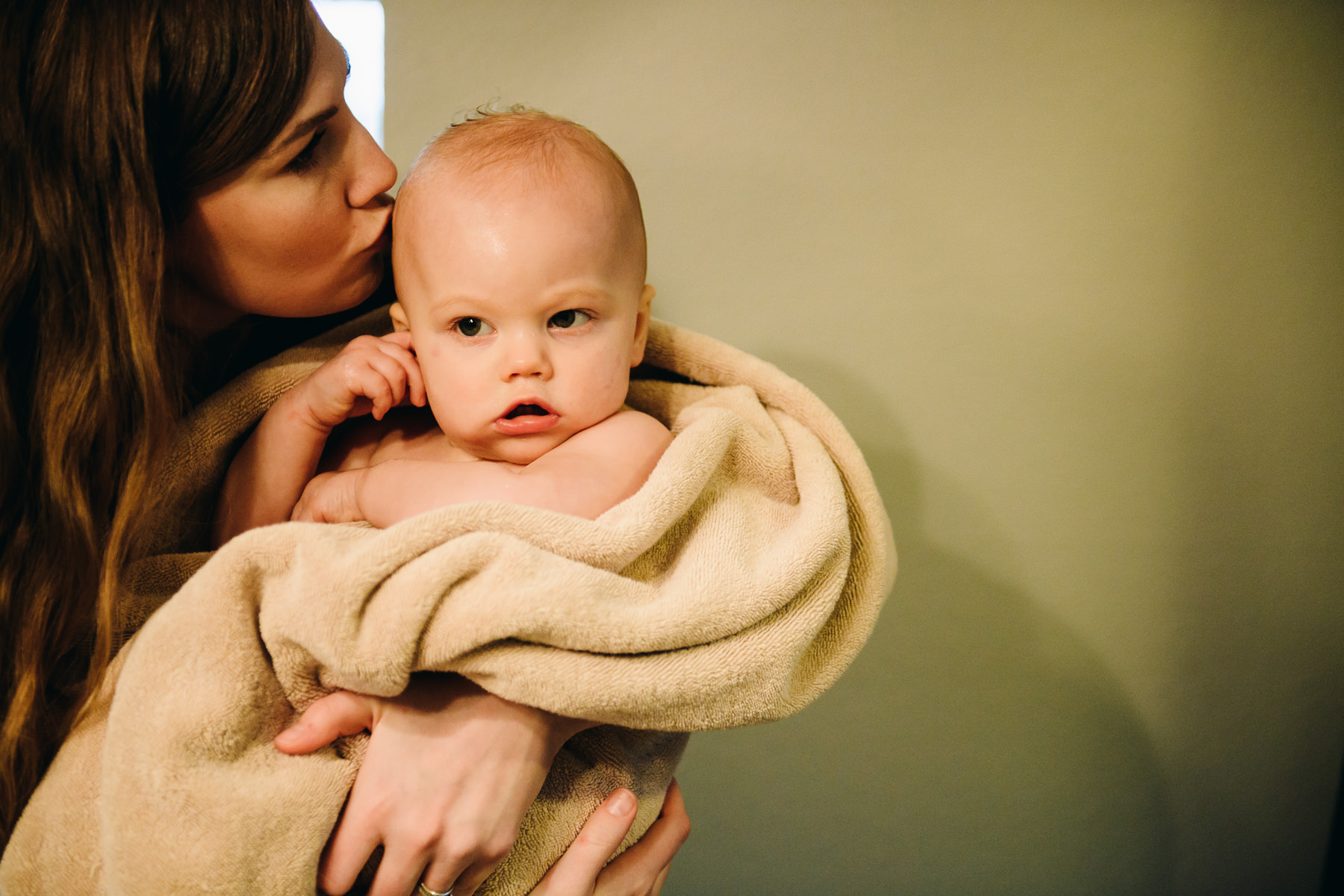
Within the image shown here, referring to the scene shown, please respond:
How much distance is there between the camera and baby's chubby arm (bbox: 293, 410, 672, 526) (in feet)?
2.04

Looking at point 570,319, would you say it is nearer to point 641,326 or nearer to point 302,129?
point 641,326

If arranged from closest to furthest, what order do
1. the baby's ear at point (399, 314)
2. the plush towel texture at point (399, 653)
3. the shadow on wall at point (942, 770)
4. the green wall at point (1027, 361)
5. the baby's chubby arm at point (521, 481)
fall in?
the plush towel texture at point (399, 653) → the baby's chubby arm at point (521, 481) → the baby's ear at point (399, 314) → the green wall at point (1027, 361) → the shadow on wall at point (942, 770)

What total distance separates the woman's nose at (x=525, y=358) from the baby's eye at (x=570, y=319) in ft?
0.10

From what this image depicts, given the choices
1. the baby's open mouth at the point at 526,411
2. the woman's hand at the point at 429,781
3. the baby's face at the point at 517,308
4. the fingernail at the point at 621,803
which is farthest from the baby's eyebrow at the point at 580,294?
the fingernail at the point at 621,803

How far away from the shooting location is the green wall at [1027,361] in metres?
0.98

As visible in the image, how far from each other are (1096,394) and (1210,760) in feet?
2.03

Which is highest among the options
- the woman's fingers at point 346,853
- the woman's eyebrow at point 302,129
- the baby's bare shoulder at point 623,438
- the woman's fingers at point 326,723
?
the woman's eyebrow at point 302,129

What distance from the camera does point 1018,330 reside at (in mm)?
1026

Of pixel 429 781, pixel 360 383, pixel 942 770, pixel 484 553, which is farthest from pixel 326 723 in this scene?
pixel 942 770

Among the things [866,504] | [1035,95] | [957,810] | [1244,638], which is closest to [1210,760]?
[1244,638]

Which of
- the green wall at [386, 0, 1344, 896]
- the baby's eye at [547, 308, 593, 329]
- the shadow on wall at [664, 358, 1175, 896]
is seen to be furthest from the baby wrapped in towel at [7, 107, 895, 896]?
the shadow on wall at [664, 358, 1175, 896]

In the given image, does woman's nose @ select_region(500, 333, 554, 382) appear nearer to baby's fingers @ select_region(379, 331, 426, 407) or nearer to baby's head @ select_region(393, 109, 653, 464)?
baby's head @ select_region(393, 109, 653, 464)

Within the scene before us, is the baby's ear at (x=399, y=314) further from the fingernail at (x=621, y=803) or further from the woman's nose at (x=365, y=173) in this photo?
the fingernail at (x=621, y=803)

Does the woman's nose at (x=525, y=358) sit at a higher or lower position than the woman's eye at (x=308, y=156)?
lower
